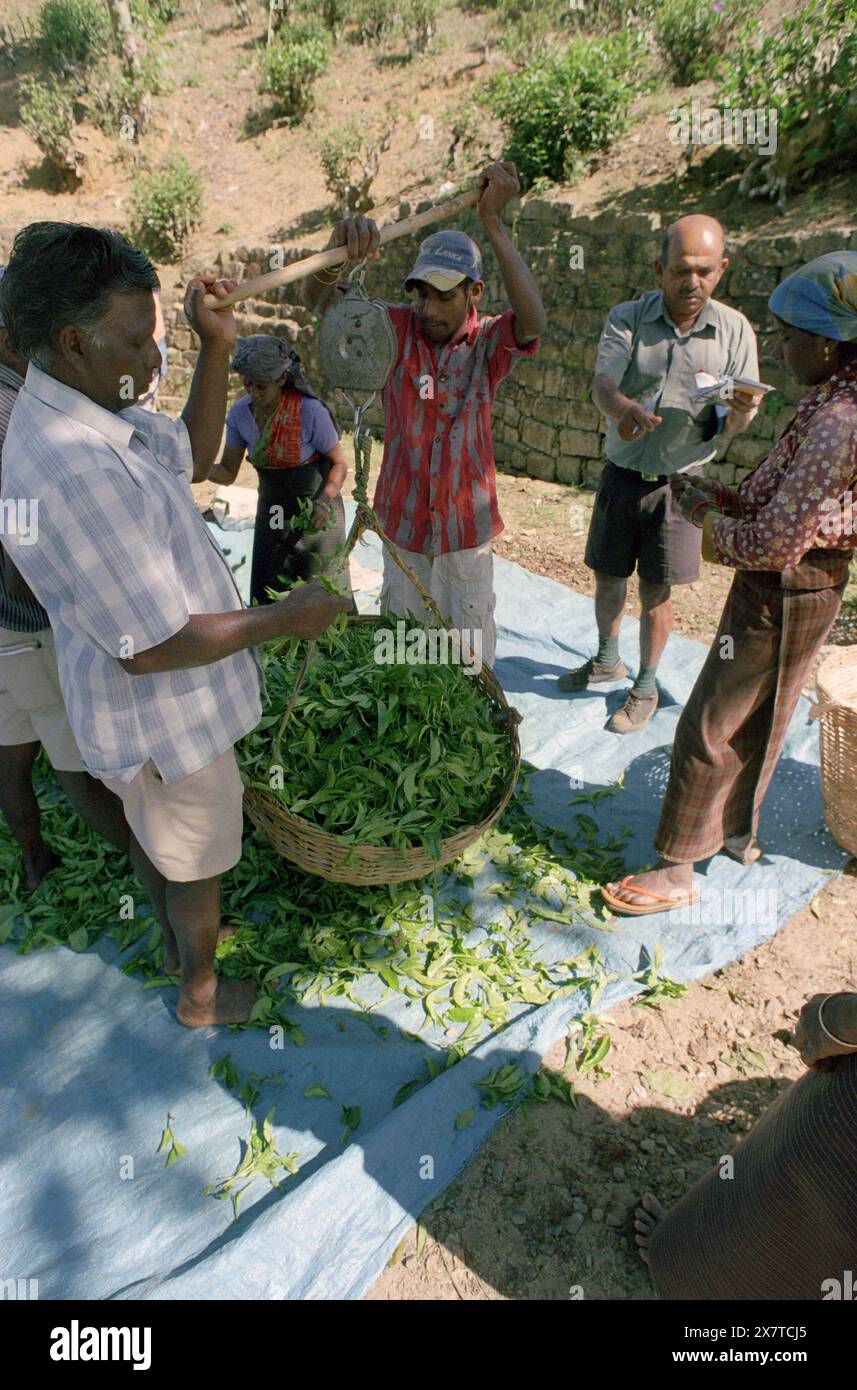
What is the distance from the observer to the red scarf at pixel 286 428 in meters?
4.03

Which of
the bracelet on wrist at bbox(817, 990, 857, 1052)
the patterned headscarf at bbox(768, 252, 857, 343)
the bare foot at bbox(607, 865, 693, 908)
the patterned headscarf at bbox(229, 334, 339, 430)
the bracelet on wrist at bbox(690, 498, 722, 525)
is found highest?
the patterned headscarf at bbox(768, 252, 857, 343)

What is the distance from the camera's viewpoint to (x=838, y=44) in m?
6.54

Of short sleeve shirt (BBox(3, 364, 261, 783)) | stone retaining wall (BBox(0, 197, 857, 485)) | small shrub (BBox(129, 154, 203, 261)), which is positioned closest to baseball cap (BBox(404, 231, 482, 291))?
short sleeve shirt (BBox(3, 364, 261, 783))

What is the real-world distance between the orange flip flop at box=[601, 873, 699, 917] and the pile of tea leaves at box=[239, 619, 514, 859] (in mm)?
752

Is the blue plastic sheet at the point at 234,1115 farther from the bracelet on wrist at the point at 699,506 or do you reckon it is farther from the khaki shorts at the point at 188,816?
the bracelet on wrist at the point at 699,506

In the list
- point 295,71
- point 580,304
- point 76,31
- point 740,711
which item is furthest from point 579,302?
point 76,31

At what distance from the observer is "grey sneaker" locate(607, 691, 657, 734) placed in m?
4.21

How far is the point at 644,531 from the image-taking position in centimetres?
406

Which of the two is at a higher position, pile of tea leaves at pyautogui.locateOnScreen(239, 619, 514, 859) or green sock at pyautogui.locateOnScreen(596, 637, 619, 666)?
pile of tea leaves at pyautogui.locateOnScreen(239, 619, 514, 859)

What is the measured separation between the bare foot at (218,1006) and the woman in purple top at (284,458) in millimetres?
2034

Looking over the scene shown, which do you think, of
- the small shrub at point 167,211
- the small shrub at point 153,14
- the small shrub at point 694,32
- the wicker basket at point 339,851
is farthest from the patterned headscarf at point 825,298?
the small shrub at point 153,14

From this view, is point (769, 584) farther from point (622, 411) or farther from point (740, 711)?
point (622, 411)

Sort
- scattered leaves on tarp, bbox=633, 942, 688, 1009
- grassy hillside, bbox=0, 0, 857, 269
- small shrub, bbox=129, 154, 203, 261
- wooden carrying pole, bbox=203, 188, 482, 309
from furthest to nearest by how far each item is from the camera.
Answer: small shrub, bbox=129, 154, 203, 261 < grassy hillside, bbox=0, 0, 857, 269 < scattered leaves on tarp, bbox=633, 942, 688, 1009 < wooden carrying pole, bbox=203, 188, 482, 309

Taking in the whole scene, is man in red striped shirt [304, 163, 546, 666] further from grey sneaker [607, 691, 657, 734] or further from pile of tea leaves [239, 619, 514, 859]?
grey sneaker [607, 691, 657, 734]
